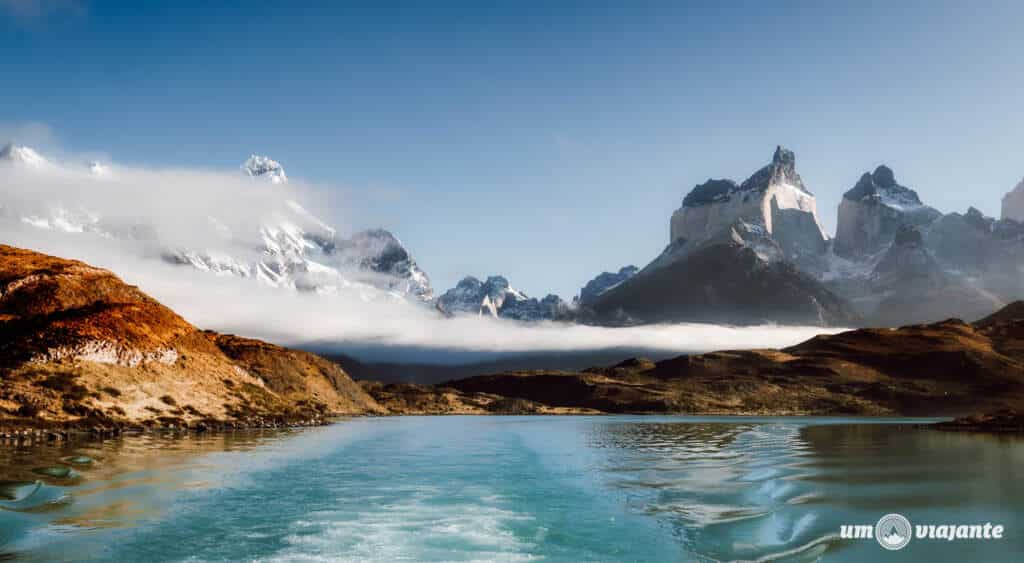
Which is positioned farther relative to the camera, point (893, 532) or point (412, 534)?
point (412, 534)

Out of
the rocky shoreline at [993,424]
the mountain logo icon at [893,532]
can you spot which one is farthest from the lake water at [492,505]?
the rocky shoreline at [993,424]

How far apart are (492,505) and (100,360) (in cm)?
10307

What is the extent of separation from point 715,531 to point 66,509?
32950 millimetres

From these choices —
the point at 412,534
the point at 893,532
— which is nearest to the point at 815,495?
the point at 893,532

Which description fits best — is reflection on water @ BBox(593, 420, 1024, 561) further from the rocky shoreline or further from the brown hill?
the brown hill

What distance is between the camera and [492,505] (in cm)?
4278

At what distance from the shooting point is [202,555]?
1146 inches

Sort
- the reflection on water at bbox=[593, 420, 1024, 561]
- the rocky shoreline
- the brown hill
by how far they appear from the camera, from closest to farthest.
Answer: the reflection on water at bbox=[593, 420, 1024, 561]
the brown hill
the rocky shoreline

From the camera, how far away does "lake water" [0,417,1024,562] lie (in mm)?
29922

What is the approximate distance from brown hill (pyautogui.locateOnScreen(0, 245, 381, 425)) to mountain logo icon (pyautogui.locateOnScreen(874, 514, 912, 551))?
103 meters

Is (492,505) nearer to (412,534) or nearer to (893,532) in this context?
(412,534)

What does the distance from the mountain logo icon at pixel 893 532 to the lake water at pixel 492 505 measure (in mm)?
713

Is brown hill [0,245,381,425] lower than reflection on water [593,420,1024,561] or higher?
higher

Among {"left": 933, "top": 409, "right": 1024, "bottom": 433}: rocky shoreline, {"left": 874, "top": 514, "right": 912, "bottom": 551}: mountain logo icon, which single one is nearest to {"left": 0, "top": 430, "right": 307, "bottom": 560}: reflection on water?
{"left": 874, "top": 514, "right": 912, "bottom": 551}: mountain logo icon
